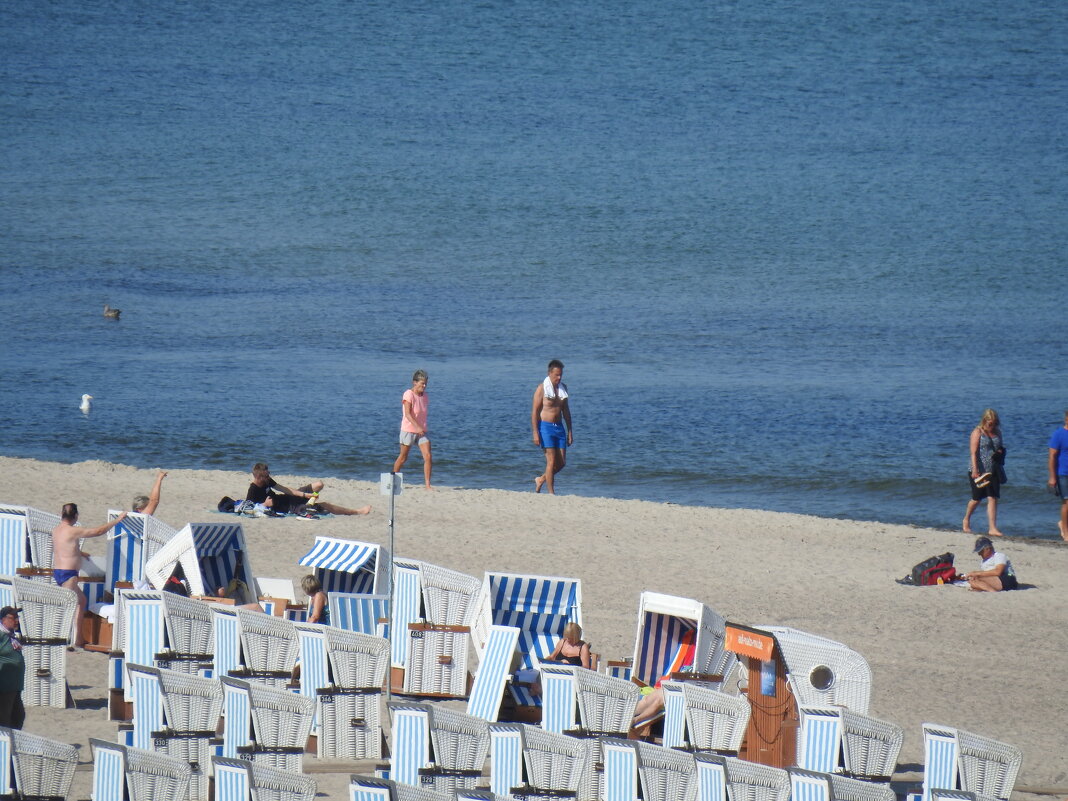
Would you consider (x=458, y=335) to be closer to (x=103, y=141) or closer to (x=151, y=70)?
(x=103, y=141)

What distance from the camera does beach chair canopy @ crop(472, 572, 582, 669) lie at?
10.7 metres

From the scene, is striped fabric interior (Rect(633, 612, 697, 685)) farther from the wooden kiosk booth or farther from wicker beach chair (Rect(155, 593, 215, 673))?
wicker beach chair (Rect(155, 593, 215, 673))

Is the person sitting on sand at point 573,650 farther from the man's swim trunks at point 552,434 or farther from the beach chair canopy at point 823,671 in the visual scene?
the man's swim trunks at point 552,434

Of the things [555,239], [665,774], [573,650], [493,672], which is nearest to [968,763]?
[665,774]

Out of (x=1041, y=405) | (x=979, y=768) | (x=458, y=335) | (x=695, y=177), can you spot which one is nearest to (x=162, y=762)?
(x=979, y=768)

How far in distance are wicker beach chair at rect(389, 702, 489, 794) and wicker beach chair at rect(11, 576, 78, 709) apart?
305 cm

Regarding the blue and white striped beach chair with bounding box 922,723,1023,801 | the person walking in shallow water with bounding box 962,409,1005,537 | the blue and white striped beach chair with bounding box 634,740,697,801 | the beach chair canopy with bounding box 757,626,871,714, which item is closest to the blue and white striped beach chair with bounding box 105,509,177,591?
the beach chair canopy with bounding box 757,626,871,714

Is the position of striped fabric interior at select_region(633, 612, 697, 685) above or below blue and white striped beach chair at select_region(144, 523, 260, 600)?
below

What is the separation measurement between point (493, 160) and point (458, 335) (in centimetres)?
2883

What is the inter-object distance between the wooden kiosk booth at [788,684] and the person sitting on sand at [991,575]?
5097 mm

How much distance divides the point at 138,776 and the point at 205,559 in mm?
4622

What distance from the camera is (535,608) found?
35.4ft

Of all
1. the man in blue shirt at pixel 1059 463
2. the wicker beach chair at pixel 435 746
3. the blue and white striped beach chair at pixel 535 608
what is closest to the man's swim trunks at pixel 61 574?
the blue and white striped beach chair at pixel 535 608

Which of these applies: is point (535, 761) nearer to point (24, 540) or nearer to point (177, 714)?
point (177, 714)
